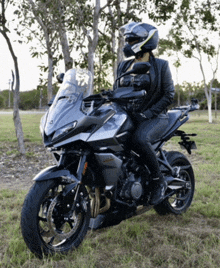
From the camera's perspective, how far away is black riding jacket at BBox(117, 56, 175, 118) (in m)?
3.81

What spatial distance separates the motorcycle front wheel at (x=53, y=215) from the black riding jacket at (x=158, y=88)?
125 centimetres

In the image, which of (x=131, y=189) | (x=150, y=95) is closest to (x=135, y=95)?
(x=150, y=95)

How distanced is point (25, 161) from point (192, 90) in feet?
240

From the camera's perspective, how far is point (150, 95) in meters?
3.88

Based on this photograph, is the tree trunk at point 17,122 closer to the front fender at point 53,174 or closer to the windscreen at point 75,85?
the windscreen at point 75,85

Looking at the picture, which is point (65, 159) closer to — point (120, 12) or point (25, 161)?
point (25, 161)

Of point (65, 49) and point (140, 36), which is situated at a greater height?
point (65, 49)

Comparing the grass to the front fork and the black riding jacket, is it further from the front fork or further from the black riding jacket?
the black riding jacket

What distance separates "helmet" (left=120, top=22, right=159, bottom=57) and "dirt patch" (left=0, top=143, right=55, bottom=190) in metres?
3.50

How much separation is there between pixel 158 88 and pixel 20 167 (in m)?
5.23

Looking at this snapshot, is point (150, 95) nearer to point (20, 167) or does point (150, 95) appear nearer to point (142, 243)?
point (142, 243)

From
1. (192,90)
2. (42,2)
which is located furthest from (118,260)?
(192,90)

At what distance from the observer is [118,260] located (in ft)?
10.5

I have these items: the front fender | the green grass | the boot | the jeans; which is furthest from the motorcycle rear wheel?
the green grass
